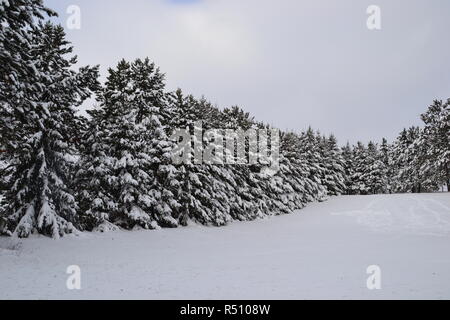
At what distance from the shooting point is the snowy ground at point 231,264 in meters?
9.28

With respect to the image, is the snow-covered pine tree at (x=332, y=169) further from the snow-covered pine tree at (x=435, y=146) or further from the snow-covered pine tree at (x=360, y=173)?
the snow-covered pine tree at (x=435, y=146)

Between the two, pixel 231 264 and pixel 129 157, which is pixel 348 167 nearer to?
pixel 129 157

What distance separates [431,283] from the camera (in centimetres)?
1012

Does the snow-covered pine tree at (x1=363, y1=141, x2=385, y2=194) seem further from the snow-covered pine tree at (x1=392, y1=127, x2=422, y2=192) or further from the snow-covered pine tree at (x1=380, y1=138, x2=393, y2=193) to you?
the snow-covered pine tree at (x1=380, y1=138, x2=393, y2=193)

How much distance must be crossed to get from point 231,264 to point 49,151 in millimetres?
11289

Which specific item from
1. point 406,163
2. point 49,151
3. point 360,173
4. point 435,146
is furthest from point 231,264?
point 406,163

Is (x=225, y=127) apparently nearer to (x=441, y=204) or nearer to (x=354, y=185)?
(x=441, y=204)

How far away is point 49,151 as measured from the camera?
17219 mm

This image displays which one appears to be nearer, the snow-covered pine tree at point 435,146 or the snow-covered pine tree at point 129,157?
the snow-covered pine tree at point 129,157

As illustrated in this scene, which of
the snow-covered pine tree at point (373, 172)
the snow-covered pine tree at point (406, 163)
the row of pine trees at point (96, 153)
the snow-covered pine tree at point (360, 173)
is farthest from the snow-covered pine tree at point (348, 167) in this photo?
the row of pine trees at point (96, 153)

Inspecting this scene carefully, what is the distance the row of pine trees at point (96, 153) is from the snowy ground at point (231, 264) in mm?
1974

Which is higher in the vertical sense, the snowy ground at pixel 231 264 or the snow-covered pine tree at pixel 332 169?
the snow-covered pine tree at pixel 332 169

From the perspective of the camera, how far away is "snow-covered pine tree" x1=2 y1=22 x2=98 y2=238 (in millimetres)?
16125
